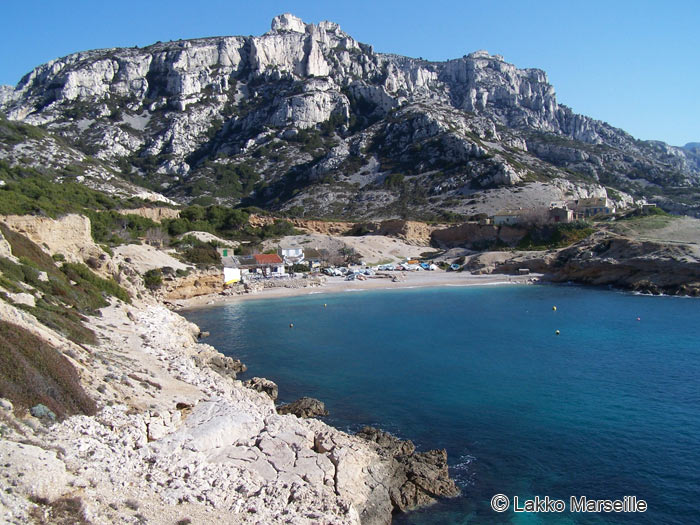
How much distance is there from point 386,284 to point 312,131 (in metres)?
68.6

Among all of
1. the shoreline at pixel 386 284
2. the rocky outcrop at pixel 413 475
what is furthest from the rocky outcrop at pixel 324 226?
the rocky outcrop at pixel 413 475

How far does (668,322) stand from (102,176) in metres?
74.2

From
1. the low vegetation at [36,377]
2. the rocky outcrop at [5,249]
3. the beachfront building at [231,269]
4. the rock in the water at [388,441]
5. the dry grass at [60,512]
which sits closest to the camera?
the dry grass at [60,512]

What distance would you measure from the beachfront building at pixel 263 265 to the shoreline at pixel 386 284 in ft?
16.1

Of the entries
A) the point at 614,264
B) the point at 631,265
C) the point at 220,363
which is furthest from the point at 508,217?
the point at 220,363

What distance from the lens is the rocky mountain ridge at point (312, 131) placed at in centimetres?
8681

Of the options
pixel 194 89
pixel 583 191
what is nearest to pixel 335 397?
pixel 583 191

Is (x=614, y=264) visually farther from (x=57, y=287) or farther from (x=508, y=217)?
(x=57, y=287)

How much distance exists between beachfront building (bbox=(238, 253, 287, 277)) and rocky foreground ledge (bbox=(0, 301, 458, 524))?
37585 millimetres

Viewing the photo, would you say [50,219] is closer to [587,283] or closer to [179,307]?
[179,307]

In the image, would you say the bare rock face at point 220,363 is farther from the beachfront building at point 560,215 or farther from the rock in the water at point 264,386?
the beachfront building at point 560,215

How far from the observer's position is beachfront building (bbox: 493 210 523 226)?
65.7 meters

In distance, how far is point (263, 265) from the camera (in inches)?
2098

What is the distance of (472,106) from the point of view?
5037 inches
